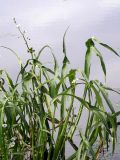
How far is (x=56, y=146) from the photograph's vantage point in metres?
1.98

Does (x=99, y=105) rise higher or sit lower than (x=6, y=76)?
lower

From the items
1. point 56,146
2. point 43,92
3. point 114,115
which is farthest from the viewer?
point 43,92

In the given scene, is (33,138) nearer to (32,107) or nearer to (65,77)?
(32,107)

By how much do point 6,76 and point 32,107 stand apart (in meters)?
0.27

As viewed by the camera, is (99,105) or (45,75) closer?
(99,105)

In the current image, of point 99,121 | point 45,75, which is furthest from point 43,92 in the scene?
point 99,121

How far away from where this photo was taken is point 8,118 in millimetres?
1851

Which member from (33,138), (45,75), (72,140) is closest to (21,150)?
(33,138)

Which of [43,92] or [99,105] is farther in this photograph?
[43,92]

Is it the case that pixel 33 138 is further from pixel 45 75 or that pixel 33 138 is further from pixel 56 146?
pixel 45 75

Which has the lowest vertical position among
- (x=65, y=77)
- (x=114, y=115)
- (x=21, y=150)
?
(x=21, y=150)

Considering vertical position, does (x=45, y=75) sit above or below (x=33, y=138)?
above

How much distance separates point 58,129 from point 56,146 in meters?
0.08

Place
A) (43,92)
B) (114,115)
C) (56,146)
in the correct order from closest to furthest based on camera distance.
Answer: (114,115) → (56,146) → (43,92)
